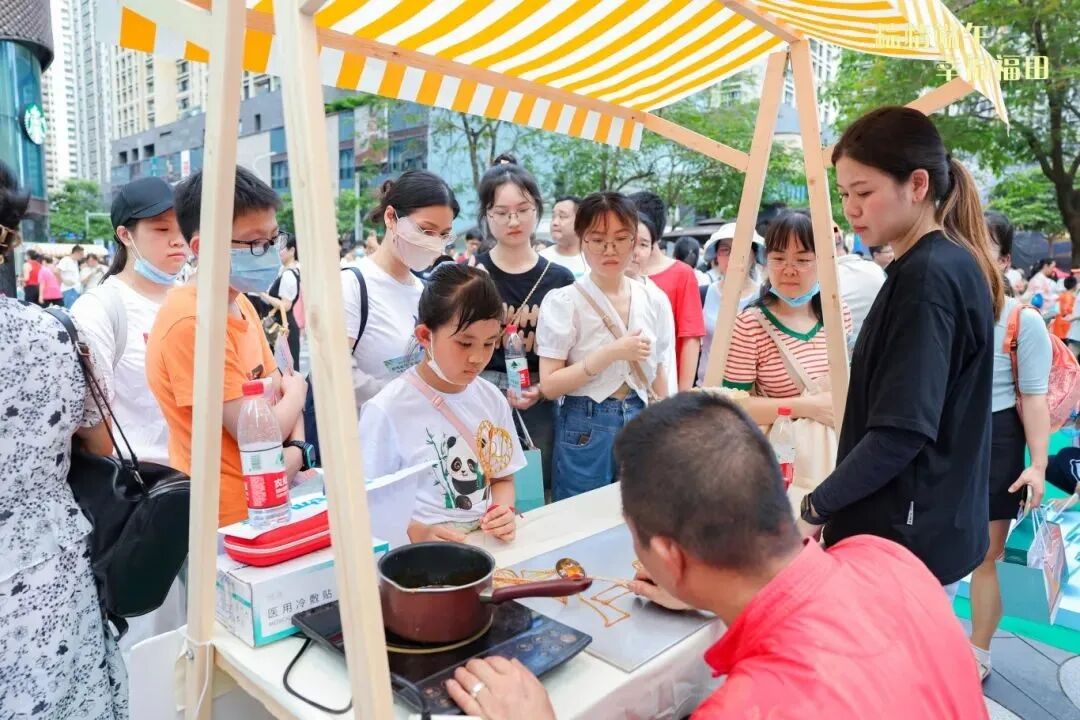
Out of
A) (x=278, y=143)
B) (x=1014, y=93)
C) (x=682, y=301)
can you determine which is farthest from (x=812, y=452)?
(x=278, y=143)

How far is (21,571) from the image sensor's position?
1.45 meters

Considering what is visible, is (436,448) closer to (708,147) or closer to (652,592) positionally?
(652,592)

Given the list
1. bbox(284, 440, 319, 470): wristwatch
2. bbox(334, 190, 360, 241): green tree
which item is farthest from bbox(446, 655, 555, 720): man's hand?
bbox(334, 190, 360, 241): green tree

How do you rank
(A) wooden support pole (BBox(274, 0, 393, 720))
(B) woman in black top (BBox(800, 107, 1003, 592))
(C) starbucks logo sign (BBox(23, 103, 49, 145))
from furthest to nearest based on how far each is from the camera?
(C) starbucks logo sign (BBox(23, 103, 49, 145))
(B) woman in black top (BBox(800, 107, 1003, 592))
(A) wooden support pole (BBox(274, 0, 393, 720))

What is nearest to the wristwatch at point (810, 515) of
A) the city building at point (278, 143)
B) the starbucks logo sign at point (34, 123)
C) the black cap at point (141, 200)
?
the black cap at point (141, 200)

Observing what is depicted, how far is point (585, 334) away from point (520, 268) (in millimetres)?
590

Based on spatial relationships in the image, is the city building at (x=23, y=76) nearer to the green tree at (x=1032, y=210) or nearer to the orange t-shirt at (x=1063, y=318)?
the orange t-shirt at (x=1063, y=318)

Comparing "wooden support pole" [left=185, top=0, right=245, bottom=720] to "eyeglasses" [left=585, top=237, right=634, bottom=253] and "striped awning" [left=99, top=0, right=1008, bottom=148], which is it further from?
"eyeglasses" [left=585, top=237, right=634, bottom=253]

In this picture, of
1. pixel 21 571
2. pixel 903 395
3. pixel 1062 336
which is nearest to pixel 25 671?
pixel 21 571

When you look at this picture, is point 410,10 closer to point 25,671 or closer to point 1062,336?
point 25,671

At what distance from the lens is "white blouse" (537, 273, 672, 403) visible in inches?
112

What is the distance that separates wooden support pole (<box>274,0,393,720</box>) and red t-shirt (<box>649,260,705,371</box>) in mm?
2804

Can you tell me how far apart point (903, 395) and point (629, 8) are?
4.54 feet

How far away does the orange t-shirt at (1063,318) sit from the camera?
7512 mm
